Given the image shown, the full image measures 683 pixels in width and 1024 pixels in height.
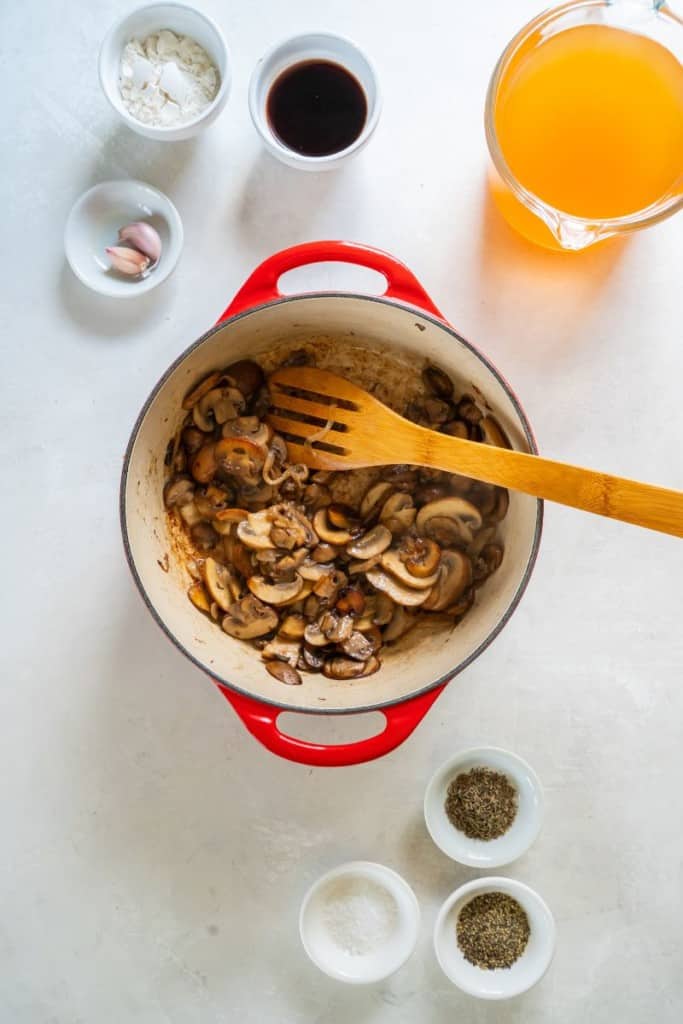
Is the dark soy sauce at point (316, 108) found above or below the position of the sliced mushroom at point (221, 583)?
above

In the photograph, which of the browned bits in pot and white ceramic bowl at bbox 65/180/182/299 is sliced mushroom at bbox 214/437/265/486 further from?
white ceramic bowl at bbox 65/180/182/299

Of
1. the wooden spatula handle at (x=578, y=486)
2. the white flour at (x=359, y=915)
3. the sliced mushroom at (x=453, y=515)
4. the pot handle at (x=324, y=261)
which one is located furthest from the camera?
the white flour at (x=359, y=915)

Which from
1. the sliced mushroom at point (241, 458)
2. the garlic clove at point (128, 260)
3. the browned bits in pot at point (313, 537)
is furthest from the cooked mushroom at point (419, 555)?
the garlic clove at point (128, 260)

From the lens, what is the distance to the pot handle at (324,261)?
1167mm

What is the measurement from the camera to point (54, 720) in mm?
1412

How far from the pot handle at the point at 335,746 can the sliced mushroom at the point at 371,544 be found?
23cm

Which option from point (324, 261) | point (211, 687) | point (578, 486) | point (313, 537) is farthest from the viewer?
point (211, 687)

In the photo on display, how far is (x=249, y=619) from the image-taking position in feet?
4.18

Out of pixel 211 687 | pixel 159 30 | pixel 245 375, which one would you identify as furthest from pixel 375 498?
pixel 159 30

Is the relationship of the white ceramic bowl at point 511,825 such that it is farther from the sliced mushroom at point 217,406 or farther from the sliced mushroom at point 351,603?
the sliced mushroom at point 217,406

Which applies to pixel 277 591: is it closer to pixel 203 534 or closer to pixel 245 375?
pixel 203 534

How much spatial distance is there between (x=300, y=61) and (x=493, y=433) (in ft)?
2.01

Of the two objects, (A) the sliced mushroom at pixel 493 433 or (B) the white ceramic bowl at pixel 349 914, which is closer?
(A) the sliced mushroom at pixel 493 433

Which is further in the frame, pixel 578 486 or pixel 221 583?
pixel 221 583
